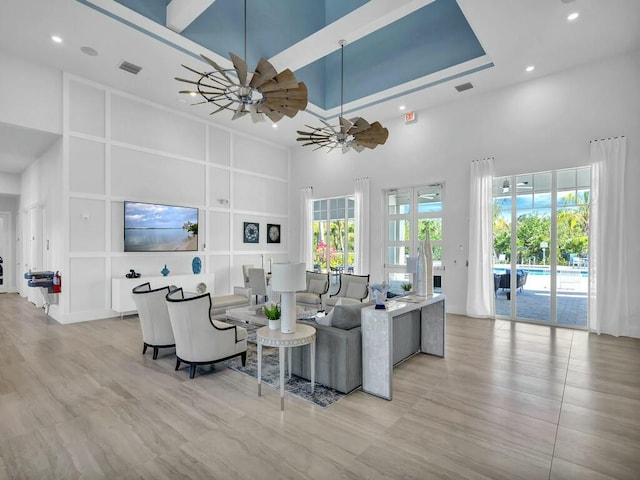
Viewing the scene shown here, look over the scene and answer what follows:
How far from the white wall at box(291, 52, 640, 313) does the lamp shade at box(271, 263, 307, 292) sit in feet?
16.9

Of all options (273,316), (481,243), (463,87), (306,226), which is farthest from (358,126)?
(306,226)

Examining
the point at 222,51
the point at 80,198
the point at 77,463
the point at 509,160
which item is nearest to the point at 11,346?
the point at 80,198

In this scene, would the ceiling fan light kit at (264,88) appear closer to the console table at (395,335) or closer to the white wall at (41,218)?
the console table at (395,335)

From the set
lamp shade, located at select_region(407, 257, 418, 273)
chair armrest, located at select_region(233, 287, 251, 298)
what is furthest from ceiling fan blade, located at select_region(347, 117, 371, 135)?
chair armrest, located at select_region(233, 287, 251, 298)

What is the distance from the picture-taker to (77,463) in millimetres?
2291

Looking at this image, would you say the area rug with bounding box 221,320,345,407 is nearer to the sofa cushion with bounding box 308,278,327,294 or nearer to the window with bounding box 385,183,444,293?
the sofa cushion with bounding box 308,278,327,294

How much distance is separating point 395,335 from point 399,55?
19.4ft

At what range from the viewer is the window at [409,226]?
299 inches

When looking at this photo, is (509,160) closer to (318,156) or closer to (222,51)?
(318,156)

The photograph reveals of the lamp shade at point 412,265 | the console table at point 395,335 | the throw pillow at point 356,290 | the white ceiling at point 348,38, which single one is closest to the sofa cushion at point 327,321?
the console table at point 395,335

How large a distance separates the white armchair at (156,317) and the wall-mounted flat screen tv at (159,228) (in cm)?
310

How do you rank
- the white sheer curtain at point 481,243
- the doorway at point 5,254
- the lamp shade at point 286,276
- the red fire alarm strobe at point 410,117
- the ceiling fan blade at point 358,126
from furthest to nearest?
the doorway at point 5,254 → the red fire alarm strobe at point 410,117 → the white sheer curtain at point 481,243 → the ceiling fan blade at point 358,126 → the lamp shade at point 286,276

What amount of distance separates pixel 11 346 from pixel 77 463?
3776mm

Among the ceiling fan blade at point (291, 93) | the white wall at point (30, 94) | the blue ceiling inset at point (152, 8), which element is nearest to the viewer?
the ceiling fan blade at point (291, 93)
